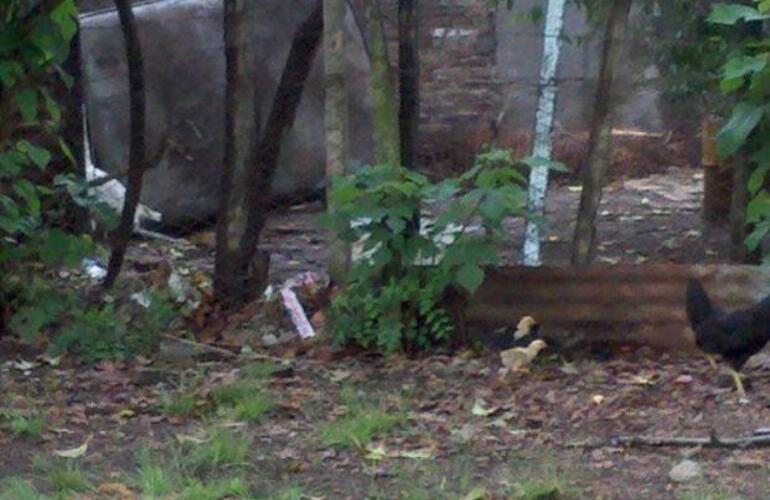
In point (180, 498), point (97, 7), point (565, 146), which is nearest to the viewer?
point (180, 498)

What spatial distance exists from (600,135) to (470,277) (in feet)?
4.17

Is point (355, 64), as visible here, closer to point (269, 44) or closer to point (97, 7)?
point (269, 44)

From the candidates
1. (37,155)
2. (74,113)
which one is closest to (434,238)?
(37,155)

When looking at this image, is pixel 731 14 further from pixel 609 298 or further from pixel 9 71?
Result: pixel 9 71

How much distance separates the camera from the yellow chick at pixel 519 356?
702 cm

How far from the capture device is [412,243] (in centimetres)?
714

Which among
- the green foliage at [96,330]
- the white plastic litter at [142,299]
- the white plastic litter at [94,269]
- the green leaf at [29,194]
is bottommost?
the white plastic litter at [94,269]

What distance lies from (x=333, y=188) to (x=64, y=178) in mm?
1431

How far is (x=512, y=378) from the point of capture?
689 centimetres

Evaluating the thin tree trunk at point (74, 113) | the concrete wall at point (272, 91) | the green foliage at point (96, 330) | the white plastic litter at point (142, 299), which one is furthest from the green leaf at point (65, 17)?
the concrete wall at point (272, 91)

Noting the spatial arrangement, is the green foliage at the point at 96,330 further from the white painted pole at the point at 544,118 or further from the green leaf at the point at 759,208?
the green leaf at the point at 759,208

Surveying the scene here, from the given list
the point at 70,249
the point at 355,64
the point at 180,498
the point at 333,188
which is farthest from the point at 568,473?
the point at 355,64

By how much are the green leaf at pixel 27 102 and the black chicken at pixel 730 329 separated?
114 inches

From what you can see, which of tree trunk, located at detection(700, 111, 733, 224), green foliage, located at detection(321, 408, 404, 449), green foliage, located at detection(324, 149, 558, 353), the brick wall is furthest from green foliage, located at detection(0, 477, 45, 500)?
the brick wall
